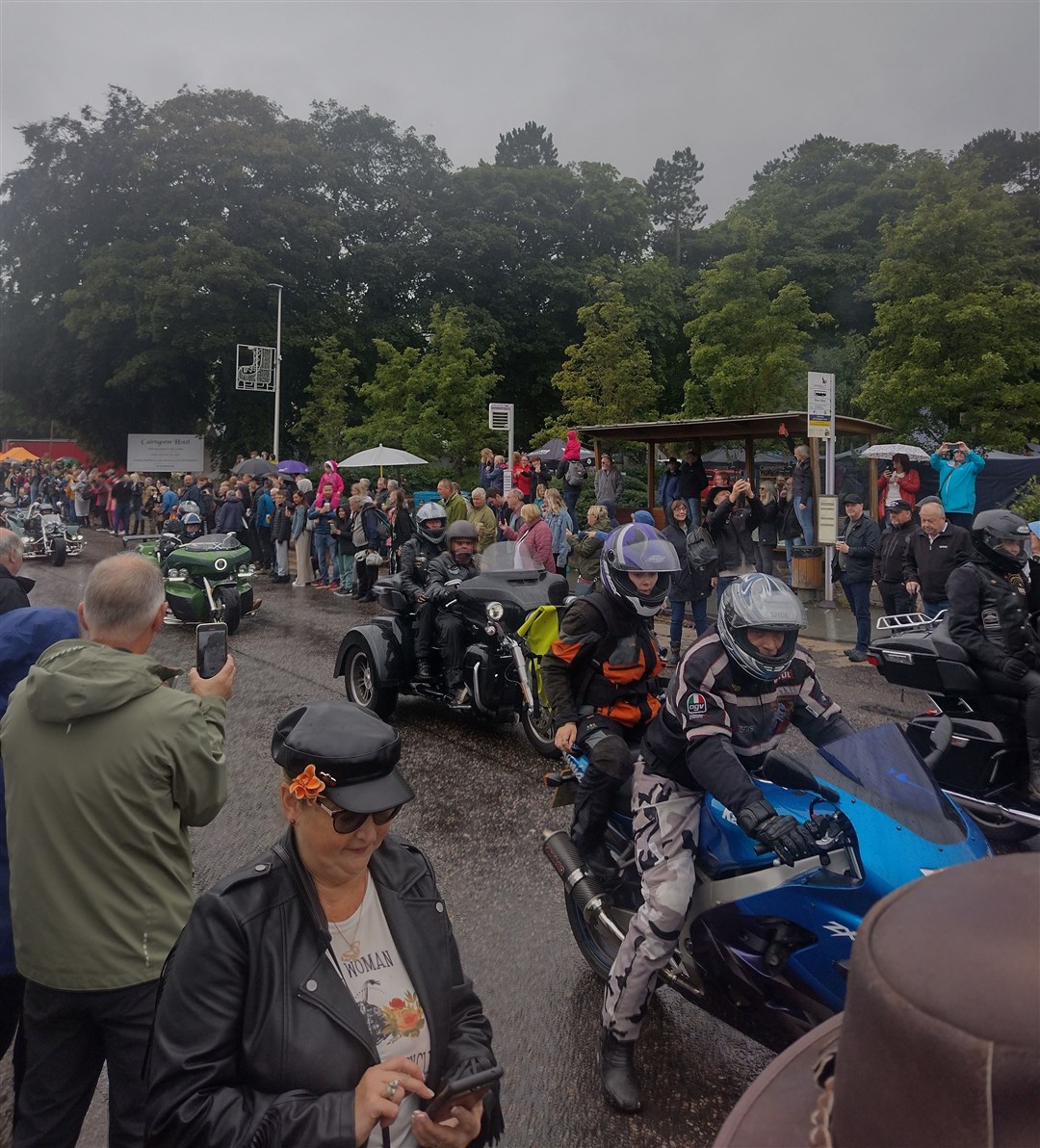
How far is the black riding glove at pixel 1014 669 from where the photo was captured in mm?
5504

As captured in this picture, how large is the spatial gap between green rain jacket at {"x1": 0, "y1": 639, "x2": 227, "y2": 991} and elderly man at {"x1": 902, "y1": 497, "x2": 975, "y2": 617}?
8.42 m

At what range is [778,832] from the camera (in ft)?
9.12

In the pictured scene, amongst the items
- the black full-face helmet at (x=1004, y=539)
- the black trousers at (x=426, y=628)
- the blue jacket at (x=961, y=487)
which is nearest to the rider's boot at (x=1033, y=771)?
the black full-face helmet at (x=1004, y=539)

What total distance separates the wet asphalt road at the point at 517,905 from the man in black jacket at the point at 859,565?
0.39 metres

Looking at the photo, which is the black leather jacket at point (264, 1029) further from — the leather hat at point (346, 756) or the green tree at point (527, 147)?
the green tree at point (527, 147)

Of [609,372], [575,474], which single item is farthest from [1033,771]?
[609,372]

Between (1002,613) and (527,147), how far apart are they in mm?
59829

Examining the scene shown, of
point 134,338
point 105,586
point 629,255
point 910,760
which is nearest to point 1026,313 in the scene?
point 910,760

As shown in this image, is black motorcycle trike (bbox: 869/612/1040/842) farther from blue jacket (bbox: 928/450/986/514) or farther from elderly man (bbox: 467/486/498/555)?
elderly man (bbox: 467/486/498/555)

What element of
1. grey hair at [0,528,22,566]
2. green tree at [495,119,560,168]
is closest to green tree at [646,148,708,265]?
green tree at [495,119,560,168]

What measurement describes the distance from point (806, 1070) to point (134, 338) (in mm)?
45130

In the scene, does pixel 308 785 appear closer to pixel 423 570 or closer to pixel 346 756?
pixel 346 756

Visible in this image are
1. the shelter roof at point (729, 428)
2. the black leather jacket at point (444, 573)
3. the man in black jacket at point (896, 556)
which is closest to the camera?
the black leather jacket at point (444, 573)

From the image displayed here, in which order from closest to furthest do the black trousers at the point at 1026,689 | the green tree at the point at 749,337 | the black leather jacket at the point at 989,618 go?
the black trousers at the point at 1026,689 < the black leather jacket at the point at 989,618 < the green tree at the point at 749,337
